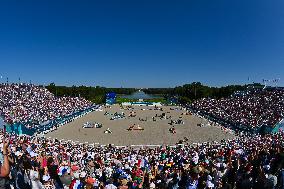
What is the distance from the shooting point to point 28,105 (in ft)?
193

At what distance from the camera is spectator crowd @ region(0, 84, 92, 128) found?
156ft

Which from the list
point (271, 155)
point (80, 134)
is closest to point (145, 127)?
point (80, 134)

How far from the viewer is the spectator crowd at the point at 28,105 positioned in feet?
156

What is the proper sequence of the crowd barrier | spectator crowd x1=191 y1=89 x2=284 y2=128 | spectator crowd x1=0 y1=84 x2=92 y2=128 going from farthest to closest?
spectator crowd x1=0 y1=84 x2=92 y2=128, spectator crowd x1=191 y1=89 x2=284 y2=128, the crowd barrier

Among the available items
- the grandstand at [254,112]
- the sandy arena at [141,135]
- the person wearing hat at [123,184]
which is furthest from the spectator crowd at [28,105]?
the person wearing hat at [123,184]

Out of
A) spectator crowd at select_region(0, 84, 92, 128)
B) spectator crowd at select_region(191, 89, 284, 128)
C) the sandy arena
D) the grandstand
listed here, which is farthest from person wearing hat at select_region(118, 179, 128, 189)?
spectator crowd at select_region(0, 84, 92, 128)

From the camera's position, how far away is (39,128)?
4197 centimetres

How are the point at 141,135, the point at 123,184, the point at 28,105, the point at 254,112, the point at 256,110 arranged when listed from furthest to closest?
1. the point at 28,105
2. the point at 256,110
3. the point at 254,112
4. the point at 141,135
5. the point at 123,184

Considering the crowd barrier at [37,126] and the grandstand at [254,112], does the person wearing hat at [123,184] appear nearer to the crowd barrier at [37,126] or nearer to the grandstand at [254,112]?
the crowd barrier at [37,126]

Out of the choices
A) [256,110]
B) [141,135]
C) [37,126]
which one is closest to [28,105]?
[37,126]

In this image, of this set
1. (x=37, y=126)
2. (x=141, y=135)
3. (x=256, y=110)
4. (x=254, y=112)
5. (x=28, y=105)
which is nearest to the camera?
(x=141, y=135)

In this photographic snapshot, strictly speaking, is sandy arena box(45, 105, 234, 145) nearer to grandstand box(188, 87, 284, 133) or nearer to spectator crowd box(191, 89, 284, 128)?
grandstand box(188, 87, 284, 133)

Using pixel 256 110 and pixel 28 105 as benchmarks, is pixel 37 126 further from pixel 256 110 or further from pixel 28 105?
pixel 256 110

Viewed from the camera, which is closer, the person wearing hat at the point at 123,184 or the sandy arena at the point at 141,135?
the person wearing hat at the point at 123,184
